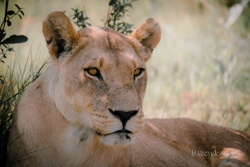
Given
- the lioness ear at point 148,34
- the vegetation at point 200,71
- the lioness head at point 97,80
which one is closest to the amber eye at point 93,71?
the lioness head at point 97,80

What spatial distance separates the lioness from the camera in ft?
8.57

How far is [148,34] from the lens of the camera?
11.3 ft

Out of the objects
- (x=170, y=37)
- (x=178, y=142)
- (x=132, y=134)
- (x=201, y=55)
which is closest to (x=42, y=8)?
(x=170, y=37)

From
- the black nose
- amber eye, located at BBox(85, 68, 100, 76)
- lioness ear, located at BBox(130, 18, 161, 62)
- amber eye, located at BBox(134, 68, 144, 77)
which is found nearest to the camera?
the black nose

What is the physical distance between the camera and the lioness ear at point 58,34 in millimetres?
2814

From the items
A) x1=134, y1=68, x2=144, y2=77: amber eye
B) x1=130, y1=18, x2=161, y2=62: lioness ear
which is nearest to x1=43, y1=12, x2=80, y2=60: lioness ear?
x1=134, y1=68, x2=144, y2=77: amber eye

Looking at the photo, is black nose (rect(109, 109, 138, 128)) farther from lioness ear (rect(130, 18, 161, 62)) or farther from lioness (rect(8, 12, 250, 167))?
lioness ear (rect(130, 18, 161, 62))

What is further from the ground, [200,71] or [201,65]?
[201,65]

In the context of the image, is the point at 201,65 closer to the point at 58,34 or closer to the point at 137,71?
the point at 137,71

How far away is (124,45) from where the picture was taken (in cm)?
310

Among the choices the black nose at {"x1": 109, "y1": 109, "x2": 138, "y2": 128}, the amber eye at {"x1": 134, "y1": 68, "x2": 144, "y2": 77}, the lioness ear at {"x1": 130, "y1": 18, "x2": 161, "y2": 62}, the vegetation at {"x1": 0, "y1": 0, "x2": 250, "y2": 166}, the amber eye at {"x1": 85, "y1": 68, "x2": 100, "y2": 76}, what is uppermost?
the lioness ear at {"x1": 130, "y1": 18, "x2": 161, "y2": 62}

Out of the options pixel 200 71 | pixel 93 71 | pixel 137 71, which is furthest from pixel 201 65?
pixel 93 71

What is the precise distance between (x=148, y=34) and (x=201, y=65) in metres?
4.97

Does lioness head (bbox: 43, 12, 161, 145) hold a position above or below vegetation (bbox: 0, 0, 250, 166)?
above
